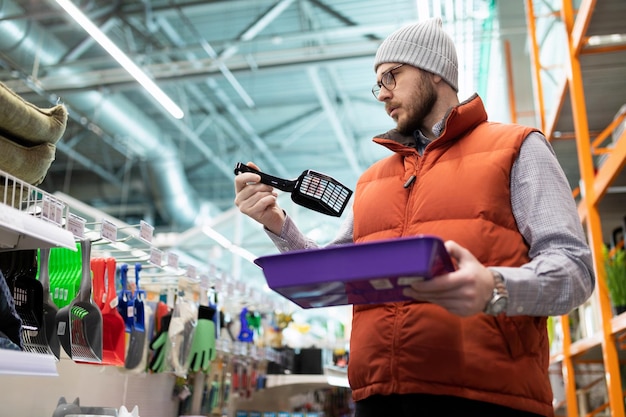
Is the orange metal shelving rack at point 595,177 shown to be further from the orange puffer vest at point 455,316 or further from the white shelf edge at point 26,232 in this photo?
the white shelf edge at point 26,232

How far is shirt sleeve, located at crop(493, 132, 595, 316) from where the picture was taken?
1.19 metres

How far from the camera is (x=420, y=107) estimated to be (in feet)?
5.43

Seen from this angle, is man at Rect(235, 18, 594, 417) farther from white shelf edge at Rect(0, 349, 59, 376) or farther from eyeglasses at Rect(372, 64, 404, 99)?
white shelf edge at Rect(0, 349, 59, 376)

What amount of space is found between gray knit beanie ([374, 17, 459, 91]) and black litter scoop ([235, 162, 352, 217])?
0.36m

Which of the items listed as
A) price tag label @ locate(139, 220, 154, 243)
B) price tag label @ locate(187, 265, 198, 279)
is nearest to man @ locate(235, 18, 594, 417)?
price tag label @ locate(139, 220, 154, 243)

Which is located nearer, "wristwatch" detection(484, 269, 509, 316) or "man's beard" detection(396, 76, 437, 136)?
"wristwatch" detection(484, 269, 509, 316)

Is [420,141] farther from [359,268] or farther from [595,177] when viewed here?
[595,177]

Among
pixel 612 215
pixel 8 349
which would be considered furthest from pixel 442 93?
pixel 612 215

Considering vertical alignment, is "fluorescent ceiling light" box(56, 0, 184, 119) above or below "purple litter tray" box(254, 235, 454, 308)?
above

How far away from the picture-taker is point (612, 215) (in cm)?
495

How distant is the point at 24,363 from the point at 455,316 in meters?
0.90

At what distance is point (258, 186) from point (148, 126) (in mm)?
9460

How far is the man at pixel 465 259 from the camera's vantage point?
1212 mm

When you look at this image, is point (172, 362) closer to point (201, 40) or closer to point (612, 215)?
point (612, 215)
